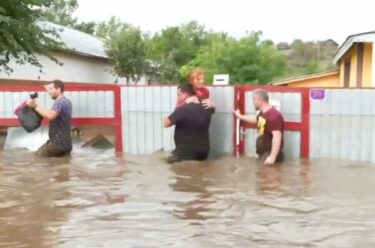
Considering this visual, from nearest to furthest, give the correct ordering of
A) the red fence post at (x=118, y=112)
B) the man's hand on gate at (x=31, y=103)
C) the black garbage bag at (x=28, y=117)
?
the man's hand on gate at (x=31, y=103), the black garbage bag at (x=28, y=117), the red fence post at (x=118, y=112)

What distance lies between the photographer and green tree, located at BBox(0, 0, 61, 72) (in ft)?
55.5

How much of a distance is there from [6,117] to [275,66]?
37.8 metres

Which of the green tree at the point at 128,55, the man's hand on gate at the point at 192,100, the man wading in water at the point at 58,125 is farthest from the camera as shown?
the green tree at the point at 128,55

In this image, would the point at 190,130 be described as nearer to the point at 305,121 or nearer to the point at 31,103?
the point at 305,121

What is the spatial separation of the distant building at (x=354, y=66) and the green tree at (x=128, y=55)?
1422cm

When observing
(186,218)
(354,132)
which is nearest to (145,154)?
(354,132)

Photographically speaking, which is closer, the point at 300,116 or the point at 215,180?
the point at 215,180

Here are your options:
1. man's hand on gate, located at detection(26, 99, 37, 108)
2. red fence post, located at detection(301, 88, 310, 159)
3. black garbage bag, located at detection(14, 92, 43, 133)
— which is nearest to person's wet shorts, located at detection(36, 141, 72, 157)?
black garbage bag, located at detection(14, 92, 43, 133)

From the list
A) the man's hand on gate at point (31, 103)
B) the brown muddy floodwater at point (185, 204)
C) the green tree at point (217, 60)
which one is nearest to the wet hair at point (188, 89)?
the brown muddy floodwater at point (185, 204)

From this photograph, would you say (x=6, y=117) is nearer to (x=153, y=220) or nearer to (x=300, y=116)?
(x=300, y=116)

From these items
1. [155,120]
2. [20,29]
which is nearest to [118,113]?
[155,120]

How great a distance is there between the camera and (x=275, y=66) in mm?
48531

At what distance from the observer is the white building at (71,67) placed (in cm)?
2666

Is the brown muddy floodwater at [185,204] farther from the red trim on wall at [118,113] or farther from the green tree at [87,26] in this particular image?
the green tree at [87,26]
